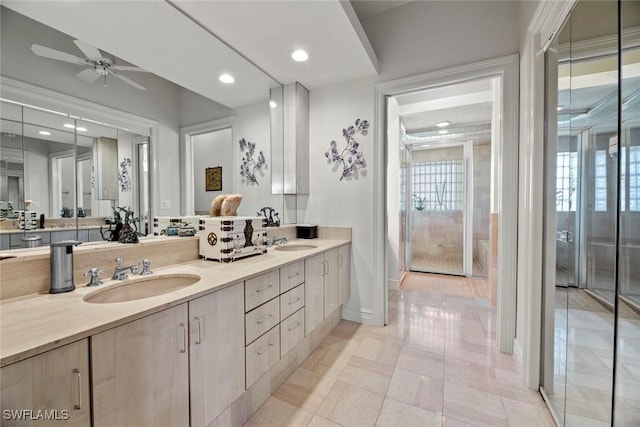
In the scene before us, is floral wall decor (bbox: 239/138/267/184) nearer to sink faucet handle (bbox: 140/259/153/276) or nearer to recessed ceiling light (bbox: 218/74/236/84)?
recessed ceiling light (bbox: 218/74/236/84)

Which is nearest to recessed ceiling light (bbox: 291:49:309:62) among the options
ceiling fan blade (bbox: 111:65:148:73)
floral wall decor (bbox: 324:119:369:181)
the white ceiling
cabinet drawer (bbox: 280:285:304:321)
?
the white ceiling

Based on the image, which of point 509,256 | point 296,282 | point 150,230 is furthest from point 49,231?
point 509,256

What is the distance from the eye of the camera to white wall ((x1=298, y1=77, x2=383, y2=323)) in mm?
2525

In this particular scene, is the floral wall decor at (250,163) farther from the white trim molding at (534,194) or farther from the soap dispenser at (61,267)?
the white trim molding at (534,194)

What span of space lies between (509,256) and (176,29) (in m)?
2.84

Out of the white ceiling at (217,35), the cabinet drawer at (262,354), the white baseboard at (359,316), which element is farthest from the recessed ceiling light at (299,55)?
the white baseboard at (359,316)

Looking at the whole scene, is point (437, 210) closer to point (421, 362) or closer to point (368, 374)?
point (421, 362)

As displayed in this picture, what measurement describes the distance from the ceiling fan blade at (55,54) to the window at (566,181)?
8.53ft

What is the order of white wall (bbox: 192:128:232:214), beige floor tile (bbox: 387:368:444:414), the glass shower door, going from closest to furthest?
beige floor tile (bbox: 387:368:444:414) → white wall (bbox: 192:128:232:214) → the glass shower door

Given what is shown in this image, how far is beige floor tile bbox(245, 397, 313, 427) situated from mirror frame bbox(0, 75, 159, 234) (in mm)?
1236

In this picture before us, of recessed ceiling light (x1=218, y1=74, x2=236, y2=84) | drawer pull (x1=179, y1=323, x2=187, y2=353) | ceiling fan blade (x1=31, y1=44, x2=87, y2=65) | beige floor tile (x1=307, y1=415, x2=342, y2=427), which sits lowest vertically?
beige floor tile (x1=307, y1=415, x2=342, y2=427)

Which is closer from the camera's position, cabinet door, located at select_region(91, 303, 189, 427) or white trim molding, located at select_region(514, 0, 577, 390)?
cabinet door, located at select_region(91, 303, 189, 427)

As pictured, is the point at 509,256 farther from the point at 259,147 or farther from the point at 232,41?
the point at 232,41

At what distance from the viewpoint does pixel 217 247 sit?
5.35 feet
